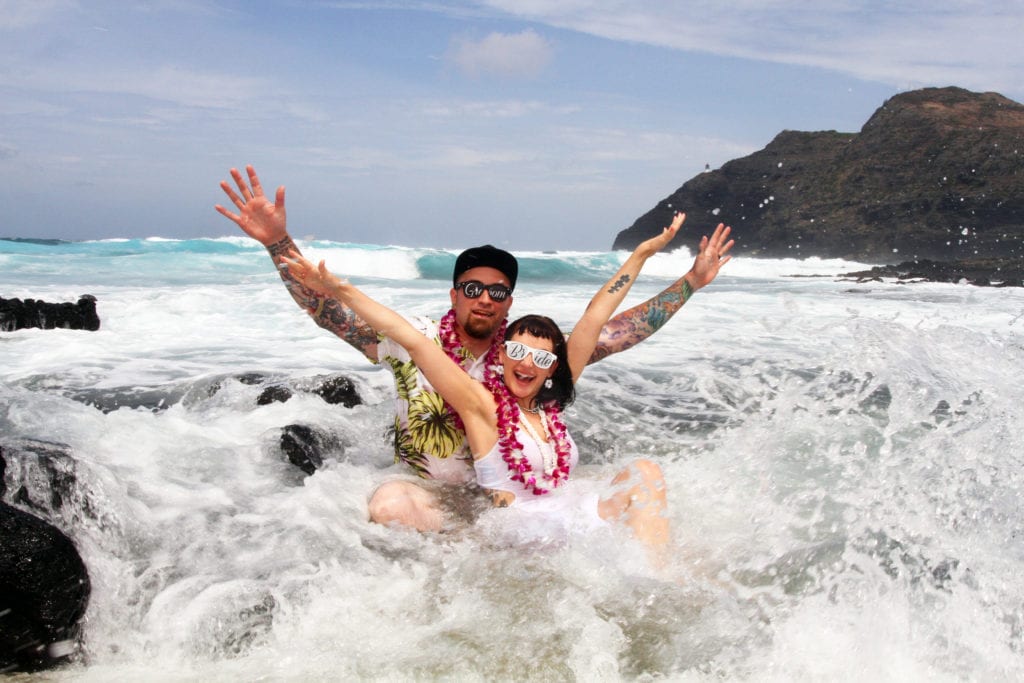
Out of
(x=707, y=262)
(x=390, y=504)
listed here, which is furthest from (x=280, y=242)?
(x=707, y=262)

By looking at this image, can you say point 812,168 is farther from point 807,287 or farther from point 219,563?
point 219,563

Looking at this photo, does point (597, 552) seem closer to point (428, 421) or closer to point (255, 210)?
point (428, 421)

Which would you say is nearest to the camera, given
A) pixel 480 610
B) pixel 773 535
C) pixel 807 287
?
pixel 480 610

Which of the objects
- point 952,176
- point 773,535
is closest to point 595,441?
point 773,535

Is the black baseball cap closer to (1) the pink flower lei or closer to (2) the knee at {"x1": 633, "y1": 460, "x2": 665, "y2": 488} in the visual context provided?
(1) the pink flower lei

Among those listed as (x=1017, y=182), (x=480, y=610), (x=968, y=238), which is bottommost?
(x=480, y=610)

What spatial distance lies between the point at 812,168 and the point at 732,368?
75742mm

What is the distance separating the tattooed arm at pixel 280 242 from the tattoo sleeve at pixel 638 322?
1.38 metres

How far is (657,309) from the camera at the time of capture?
5445 mm

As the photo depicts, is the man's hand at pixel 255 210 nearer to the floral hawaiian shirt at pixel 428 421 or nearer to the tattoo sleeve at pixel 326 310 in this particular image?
the tattoo sleeve at pixel 326 310

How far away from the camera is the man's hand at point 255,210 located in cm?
452

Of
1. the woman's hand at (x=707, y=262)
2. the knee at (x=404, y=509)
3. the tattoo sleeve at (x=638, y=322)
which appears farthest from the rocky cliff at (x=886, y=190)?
the knee at (x=404, y=509)

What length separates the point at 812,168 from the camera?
3167 inches

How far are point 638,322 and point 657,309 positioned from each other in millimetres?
152
